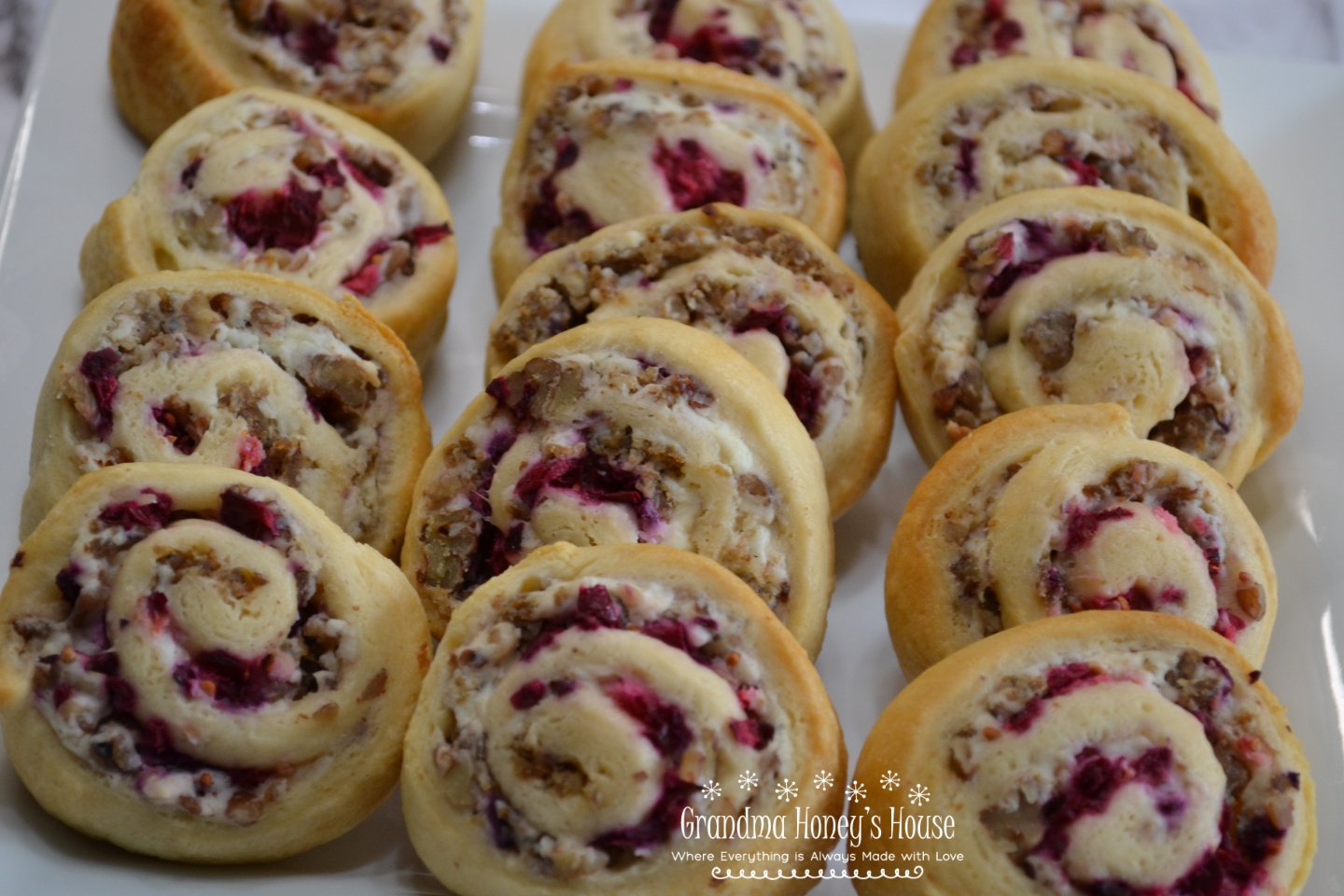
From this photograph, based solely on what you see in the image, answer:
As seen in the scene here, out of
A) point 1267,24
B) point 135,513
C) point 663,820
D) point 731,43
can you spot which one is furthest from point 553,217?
point 1267,24

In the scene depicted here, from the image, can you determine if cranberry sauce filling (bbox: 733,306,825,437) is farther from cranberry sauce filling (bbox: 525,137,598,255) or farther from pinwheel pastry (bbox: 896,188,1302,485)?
cranberry sauce filling (bbox: 525,137,598,255)

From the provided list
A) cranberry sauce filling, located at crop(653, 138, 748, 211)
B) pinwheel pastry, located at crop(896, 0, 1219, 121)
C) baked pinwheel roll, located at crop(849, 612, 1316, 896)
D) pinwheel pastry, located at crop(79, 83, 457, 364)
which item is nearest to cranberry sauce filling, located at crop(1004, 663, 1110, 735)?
baked pinwheel roll, located at crop(849, 612, 1316, 896)

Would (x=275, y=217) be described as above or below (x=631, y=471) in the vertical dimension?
above

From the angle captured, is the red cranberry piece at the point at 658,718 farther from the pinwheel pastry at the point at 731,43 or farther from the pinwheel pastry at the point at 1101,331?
the pinwheel pastry at the point at 731,43

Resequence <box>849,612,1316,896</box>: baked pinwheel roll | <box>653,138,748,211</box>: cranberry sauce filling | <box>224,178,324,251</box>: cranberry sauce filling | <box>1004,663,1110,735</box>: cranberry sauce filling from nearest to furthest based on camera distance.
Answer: <box>849,612,1316,896</box>: baked pinwheel roll
<box>1004,663,1110,735</box>: cranberry sauce filling
<box>224,178,324,251</box>: cranberry sauce filling
<box>653,138,748,211</box>: cranberry sauce filling

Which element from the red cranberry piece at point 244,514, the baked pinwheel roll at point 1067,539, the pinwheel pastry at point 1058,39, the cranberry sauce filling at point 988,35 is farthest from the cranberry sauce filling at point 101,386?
the cranberry sauce filling at point 988,35

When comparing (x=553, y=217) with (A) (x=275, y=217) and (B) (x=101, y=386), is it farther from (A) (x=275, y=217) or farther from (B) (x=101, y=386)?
(B) (x=101, y=386)
